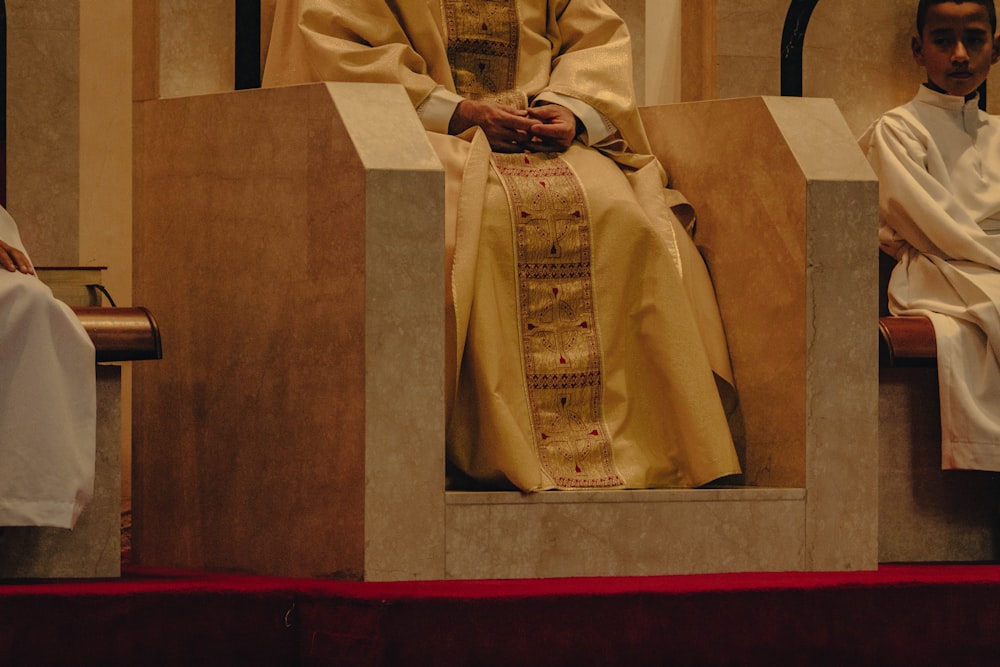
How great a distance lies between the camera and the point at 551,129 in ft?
14.7

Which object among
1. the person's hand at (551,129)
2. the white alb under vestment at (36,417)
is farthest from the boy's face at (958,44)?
the white alb under vestment at (36,417)

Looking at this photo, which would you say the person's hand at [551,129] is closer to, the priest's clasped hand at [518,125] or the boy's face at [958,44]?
the priest's clasped hand at [518,125]

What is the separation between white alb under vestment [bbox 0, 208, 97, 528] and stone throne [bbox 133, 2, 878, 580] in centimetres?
50

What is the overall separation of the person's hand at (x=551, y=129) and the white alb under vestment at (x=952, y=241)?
1.02m

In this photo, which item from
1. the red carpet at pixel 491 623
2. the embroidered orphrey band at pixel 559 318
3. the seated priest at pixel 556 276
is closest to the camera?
the red carpet at pixel 491 623

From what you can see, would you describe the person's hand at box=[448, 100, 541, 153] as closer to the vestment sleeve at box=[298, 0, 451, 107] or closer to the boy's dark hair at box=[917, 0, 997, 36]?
the vestment sleeve at box=[298, 0, 451, 107]

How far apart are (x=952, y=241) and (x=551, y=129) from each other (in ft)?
3.99

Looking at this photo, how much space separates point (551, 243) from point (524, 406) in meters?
0.43

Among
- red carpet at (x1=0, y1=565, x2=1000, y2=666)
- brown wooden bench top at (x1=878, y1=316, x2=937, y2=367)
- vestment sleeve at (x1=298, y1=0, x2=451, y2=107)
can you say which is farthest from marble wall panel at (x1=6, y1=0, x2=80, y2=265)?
brown wooden bench top at (x1=878, y1=316, x2=937, y2=367)

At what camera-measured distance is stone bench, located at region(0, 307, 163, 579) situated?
3.83 metres

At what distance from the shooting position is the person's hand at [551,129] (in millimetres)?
4488

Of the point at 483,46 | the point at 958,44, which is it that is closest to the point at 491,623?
the point at 483,46

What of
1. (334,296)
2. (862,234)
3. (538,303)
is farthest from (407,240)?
(862,234)

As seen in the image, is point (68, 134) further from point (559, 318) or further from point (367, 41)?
point (559, 318)
